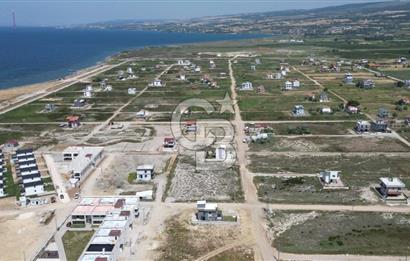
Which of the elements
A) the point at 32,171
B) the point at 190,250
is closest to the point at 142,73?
the point at 32,171

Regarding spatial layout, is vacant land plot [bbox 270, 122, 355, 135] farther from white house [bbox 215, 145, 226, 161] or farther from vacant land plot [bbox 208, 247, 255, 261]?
vacant land plot [bbox 208, 247, 255, 261]

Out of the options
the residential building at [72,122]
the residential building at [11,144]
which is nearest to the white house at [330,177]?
the residential building at [11,144]

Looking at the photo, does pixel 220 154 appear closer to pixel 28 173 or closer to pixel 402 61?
pixel 28 173

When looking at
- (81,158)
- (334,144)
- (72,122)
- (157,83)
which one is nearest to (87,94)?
(157,83)

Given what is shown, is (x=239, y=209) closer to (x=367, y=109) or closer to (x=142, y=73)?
(x=367, y=109)

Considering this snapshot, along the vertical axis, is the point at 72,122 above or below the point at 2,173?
above

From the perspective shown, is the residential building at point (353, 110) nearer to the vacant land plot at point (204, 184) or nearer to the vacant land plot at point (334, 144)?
the vacant land plot at point (334, 144)
